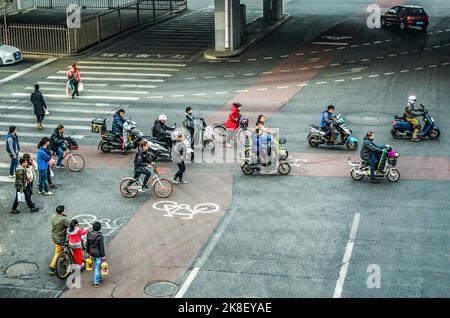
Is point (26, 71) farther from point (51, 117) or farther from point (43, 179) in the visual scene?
point (43, 179)

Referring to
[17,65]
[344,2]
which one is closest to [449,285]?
[17,65]

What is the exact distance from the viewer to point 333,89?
36469mm

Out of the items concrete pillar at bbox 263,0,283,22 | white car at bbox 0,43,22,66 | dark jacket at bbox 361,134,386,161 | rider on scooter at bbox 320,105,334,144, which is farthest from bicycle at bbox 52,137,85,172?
concrete pillar at bbox 263,0,283,22

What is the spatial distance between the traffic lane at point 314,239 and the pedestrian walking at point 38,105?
408 inches

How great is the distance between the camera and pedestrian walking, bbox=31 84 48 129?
30000 mm

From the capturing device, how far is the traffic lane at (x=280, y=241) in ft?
57.4

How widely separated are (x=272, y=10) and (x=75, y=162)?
104 feet

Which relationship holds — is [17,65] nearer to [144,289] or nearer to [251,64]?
[251,64]

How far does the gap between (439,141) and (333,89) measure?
9.07m

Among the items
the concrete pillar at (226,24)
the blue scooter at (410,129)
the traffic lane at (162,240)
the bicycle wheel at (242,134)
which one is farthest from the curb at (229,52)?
the traffic lane at (162,240)

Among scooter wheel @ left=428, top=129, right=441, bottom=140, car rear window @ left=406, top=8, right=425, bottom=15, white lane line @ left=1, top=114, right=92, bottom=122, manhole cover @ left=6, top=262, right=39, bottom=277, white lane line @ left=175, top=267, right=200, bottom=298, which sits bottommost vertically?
manhole cover @ left=6, top=262, right=39, bottom=277

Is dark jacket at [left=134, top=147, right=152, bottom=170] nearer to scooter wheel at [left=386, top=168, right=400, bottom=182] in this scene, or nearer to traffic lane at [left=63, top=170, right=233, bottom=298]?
traffic lane at [left=63, top=170, right=233, bottom=298]

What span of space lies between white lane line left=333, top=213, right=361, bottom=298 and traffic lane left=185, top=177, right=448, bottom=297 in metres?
0.11

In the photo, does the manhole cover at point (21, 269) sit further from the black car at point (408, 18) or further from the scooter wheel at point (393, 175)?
the black car at point (408, 18)
